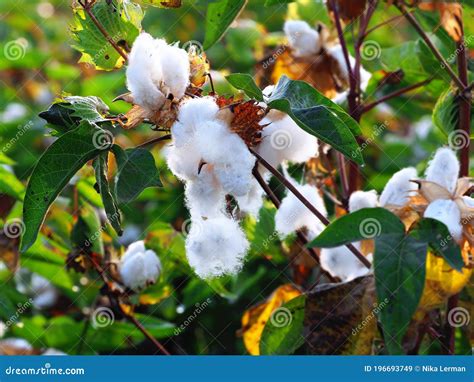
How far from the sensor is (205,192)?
1.02 meters

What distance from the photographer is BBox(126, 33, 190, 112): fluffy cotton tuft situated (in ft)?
3.26

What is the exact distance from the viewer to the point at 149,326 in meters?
1.68

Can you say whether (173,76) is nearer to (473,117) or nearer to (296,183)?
(296,183)

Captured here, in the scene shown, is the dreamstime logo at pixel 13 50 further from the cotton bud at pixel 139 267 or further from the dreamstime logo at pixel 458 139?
the dreamstime logo at pixel 458 139

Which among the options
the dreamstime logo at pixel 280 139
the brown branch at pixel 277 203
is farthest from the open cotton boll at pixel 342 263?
the dreamstime logo at pixel 280 139

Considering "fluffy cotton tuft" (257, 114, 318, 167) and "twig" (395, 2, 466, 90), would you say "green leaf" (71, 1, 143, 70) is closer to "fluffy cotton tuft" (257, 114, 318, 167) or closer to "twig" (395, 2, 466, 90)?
"fluffy cotton tuft" (257, 114, 318, 167)

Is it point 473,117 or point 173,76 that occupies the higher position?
point 173,76

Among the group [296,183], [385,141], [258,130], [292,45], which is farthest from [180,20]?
[258,130]

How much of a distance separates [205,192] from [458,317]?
477 millimetres

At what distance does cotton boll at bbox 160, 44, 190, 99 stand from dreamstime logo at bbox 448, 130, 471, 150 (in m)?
0.52

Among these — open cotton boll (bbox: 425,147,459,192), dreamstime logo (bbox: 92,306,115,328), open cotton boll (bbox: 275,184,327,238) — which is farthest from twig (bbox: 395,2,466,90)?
dreamstime logo (bbox: 92,306,115,328)

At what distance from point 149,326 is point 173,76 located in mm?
802

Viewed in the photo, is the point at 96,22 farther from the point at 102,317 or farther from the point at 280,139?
the point at 102,317

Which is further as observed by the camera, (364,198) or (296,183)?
(296,183)
